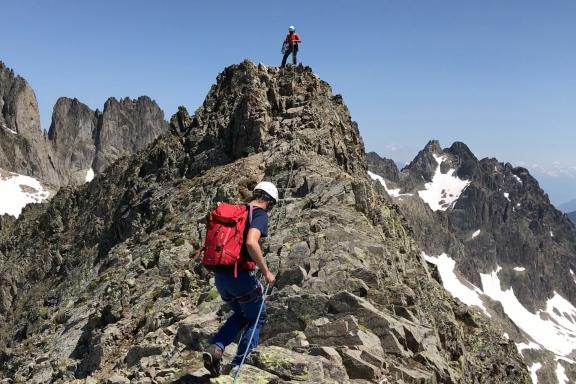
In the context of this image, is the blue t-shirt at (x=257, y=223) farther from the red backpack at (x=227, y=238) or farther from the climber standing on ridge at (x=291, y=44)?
the climber standing on ridge at (x=291, y=44)

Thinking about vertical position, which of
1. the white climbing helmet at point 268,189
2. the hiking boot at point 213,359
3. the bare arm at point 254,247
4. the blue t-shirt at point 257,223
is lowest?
the hiking boot at point 213,359

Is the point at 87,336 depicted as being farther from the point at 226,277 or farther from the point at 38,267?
the point at 38,267

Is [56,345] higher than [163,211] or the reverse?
the reverse

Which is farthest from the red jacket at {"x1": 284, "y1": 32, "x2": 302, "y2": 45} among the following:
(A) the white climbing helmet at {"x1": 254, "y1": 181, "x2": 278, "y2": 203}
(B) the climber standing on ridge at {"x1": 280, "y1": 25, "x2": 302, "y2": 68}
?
(A) the white climbing helmet at {"x1": 254, "y1": 181, "x2": 278, "y2": 203}

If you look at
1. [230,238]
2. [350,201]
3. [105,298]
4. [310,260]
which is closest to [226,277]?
[230,238]

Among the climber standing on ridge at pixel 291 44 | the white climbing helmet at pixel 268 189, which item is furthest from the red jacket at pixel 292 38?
the white climbing helmet at pixel 268 189

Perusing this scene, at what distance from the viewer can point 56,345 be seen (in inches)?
987

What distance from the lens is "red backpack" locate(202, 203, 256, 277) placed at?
1077 centimetres

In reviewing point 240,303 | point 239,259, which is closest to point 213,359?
point 240,303

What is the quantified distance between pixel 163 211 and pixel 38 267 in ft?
92.7

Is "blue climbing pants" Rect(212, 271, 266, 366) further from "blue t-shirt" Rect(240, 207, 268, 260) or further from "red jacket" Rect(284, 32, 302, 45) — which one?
"red jacket" Rect(284, 32, 302, 45)

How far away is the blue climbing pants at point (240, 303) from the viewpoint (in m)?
11.2

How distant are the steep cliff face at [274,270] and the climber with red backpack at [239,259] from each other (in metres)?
0.70

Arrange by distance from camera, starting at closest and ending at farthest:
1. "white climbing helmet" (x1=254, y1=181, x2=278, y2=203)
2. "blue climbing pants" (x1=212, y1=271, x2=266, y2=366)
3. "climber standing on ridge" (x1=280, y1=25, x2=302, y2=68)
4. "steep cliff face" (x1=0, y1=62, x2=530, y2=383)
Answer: "blue climbing pants" (x1=212, y1=271, x2=266, y2=366) < "white climbing helmet" (x1=254, y1=181, x2=278, y2=203) < "steep cliff face" (x1=0, y1=62, x2=530, y2=383) < "climber standing on ridge" (x1=280, y1=25, x2=302, y2=68)
